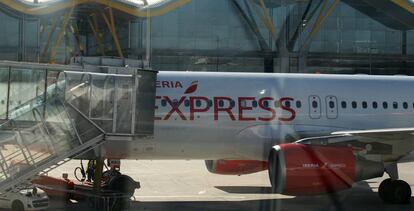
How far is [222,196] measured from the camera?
16.2 m

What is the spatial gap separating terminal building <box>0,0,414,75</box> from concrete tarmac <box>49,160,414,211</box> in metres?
34.0

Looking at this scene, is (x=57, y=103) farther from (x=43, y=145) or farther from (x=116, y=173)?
(x=116, y=173)

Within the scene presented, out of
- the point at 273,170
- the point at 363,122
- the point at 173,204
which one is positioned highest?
the point at 363,122

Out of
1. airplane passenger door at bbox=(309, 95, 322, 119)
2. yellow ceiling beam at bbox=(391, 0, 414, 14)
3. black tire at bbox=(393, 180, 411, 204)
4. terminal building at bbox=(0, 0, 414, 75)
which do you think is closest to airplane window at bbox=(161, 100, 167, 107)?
airplane passenger door at bbox=(309, 95, 322, 119)

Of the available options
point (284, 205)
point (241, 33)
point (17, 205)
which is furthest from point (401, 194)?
point (241, 33)

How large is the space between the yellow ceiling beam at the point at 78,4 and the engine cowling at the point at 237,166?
1542 inches

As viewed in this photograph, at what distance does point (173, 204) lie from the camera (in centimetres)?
1471

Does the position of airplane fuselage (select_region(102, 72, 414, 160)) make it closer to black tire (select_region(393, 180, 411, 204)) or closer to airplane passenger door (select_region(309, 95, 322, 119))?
airplane passenger door (select_region(309, 95, 322, 119))

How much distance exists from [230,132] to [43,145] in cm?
459

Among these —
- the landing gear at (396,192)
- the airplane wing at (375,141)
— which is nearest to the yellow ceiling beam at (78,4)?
the landing gear at (396,192)

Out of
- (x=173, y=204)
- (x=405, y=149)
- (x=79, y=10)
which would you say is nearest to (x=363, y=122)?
(x=405, y=149)

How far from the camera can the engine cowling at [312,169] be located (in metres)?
13.2

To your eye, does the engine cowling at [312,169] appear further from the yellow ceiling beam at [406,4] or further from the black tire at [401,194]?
the yellow ceiling beam at [406,4]

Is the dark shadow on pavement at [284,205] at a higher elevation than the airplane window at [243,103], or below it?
below
